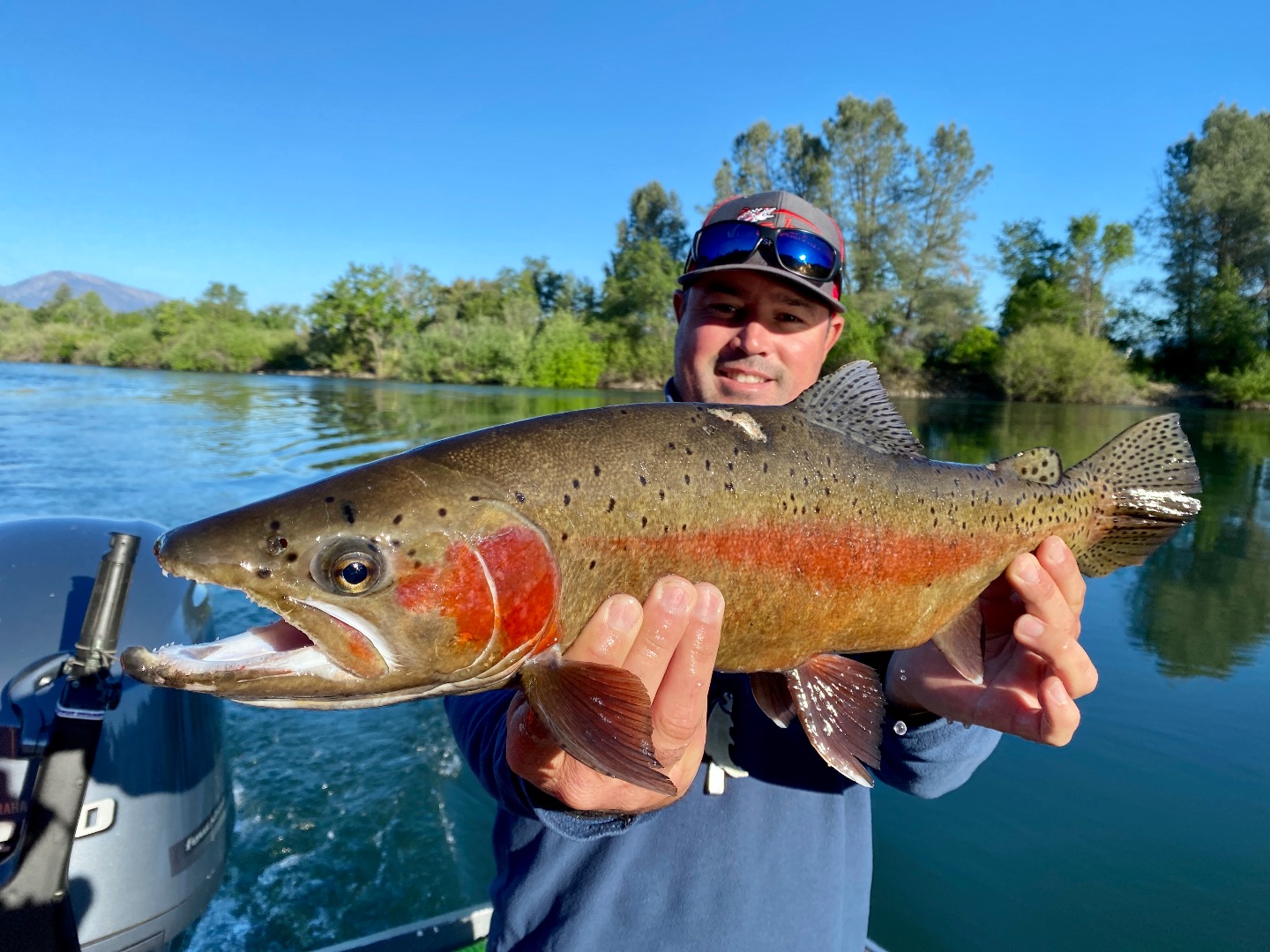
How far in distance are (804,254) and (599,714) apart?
7.68ft

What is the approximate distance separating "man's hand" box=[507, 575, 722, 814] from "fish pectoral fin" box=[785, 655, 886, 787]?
0.39 meters

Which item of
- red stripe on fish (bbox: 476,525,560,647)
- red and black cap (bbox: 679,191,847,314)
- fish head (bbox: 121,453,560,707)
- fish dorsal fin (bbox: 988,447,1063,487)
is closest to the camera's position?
fish head (bbox: 121,453,560,707)

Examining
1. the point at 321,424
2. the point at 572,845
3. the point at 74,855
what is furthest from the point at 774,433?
the point at 321,424

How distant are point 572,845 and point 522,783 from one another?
1.40 feet

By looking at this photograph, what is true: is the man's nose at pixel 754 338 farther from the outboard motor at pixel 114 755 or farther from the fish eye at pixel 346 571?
the outboard motor at pixel 114 755

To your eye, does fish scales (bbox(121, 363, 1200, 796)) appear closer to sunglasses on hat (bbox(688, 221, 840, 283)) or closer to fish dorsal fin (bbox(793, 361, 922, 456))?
fish dorsal fin (bbox(793, 361, 922, 456))

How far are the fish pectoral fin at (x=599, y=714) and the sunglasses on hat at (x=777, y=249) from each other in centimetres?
212

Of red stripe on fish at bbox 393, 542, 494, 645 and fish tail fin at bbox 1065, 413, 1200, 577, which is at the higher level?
fish tail fin at bbox 1065, 413, 1200, 577

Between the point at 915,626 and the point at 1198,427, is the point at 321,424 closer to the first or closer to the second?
the point at 915,626

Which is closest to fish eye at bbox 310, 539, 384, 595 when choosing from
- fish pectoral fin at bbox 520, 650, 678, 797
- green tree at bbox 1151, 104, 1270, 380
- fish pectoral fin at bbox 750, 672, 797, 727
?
fish pectoral fin at bbox 520, 650, 678, 797

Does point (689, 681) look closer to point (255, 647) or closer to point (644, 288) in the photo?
point (255, 647)

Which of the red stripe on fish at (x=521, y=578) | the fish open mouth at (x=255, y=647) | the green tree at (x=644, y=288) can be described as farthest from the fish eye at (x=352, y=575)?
the green tree at (x=644, y=288)

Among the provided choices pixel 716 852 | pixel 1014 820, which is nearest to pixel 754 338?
pixel 716 852

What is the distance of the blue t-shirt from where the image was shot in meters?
2.18
